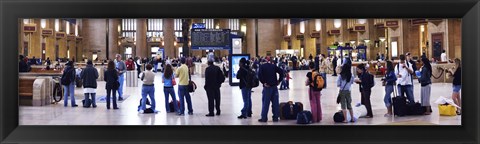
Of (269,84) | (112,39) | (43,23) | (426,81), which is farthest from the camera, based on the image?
(112,39)

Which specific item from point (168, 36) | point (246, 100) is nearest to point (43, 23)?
point (168, 36)

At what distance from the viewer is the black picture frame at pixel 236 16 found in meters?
5.54

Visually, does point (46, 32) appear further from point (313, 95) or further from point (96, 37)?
point (313, 95)

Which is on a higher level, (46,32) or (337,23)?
(337,23)

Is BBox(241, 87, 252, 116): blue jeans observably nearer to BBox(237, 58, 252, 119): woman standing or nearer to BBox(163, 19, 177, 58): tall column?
BBox(237, 58, 252, 119): woman standing

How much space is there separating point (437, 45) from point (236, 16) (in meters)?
25.9

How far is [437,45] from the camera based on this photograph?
2925cm

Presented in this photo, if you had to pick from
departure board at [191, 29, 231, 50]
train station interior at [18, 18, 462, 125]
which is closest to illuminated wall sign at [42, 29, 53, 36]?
train station interior at [18, 18, 462, 125]

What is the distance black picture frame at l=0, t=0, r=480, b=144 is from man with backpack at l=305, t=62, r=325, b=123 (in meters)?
3.99

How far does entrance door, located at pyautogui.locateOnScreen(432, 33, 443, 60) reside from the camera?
28.9 m

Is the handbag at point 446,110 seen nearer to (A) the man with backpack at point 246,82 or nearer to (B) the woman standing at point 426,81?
(B) the woman standing at point 426,81
